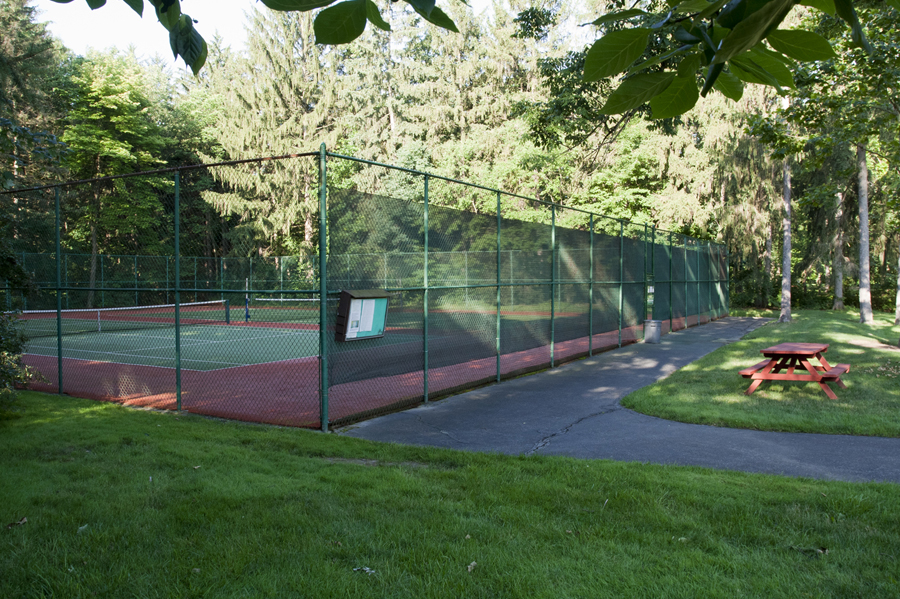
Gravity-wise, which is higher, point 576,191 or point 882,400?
point 576,191

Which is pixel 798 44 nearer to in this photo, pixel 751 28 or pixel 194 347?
pixel 751 28

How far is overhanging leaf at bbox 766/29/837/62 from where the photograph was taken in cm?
107

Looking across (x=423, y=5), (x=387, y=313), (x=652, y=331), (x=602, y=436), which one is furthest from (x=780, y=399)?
(x=423, y=5)

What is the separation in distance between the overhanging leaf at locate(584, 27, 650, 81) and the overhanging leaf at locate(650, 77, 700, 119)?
0.56 feet

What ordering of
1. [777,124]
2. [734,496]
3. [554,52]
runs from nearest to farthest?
[734,496] < [777,124] < [554,52]

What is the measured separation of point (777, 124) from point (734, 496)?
10.1 meters

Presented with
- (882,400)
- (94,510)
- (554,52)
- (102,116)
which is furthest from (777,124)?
(102,116)

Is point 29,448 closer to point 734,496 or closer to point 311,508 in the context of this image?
point 311,508

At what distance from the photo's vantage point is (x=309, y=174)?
35.7 metres

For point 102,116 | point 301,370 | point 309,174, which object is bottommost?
point 301,370

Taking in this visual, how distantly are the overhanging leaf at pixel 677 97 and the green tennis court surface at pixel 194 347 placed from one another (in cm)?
1254

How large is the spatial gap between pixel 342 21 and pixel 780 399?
882 cm

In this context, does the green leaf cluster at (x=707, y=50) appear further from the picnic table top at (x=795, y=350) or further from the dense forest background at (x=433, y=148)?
the dense forest background at (x=433, y=148)

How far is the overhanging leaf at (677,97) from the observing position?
1.23m
